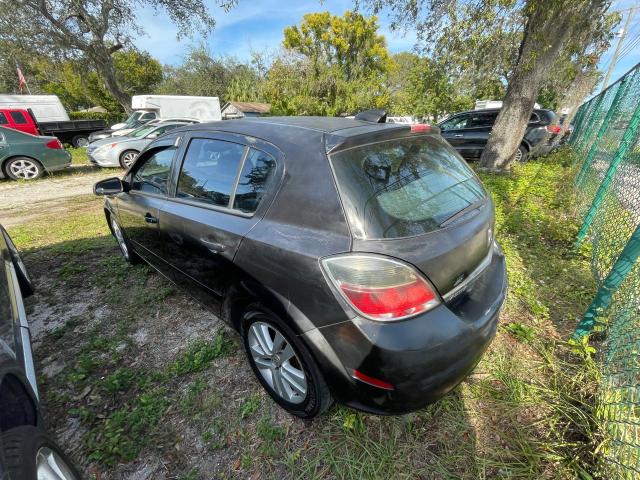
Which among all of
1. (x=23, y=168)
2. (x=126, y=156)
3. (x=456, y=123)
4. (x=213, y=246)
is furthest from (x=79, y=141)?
(x=213, y=246)

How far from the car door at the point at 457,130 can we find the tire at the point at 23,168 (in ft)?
38.9

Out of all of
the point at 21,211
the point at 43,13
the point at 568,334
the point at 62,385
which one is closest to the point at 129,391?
the point at 62,385

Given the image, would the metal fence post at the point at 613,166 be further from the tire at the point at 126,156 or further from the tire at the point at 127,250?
the tire at the point at 126,156

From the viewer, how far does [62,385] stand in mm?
2240

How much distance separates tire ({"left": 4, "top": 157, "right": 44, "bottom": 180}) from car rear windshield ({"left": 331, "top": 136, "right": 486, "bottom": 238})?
36.3ft

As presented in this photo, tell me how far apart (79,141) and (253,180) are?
731 inches

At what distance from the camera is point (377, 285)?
1.34m

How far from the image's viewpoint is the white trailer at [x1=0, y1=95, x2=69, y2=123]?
45.5 feet

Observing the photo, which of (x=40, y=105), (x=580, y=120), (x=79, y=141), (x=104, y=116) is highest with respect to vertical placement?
(x=40, y=105)

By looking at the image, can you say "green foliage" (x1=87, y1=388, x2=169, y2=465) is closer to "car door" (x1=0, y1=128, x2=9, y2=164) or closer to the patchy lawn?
the patchy lawn

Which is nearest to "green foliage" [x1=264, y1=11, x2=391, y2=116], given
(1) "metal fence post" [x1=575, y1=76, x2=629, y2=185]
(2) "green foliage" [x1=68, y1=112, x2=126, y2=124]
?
(2) "green foliage" [x1=68, y1=112, x2=126, y2=124]

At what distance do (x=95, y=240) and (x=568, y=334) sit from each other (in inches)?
228

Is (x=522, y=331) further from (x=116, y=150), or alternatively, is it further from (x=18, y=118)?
(x=18, y=118)

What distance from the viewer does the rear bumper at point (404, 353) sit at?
1327 mm
